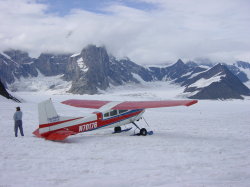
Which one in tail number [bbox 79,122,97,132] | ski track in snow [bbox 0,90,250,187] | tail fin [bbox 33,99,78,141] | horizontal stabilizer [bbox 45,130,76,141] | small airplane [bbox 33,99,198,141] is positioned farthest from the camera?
tail number [bbox 79,122,97,132]

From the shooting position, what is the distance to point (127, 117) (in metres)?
19.6

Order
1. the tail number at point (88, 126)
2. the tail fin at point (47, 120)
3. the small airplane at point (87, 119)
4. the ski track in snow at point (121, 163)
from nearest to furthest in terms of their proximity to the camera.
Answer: the ski track in snow at point (121, 163) < the tail fin at point (47, 120) < the small airplane at point (87, 119) < the tail number at point (88, 126)

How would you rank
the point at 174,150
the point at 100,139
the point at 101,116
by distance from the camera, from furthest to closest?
the point at 101,116, the point at 100,139, the point at 174,150

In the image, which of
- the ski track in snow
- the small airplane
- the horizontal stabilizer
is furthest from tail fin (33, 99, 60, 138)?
the ski track in snow

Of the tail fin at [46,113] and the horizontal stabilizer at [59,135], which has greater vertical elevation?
the tail fin at [46,113]

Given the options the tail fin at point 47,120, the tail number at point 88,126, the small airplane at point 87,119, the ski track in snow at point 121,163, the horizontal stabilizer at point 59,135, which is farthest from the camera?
the tail number at point 88,126

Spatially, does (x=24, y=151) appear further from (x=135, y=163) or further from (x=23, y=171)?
(x=135, y=163)

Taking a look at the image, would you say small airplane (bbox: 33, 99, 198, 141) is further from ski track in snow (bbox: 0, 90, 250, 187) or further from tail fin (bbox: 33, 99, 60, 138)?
ski track in snow (bbox: 0, 90, 250, 187)

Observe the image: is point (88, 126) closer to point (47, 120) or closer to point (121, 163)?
point (47, 120)

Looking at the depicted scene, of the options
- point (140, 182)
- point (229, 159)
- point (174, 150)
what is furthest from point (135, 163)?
point (229, 159)

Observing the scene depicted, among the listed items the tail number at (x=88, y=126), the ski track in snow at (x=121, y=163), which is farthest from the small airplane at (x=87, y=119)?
the ski track in snow at (x=121, y=163)

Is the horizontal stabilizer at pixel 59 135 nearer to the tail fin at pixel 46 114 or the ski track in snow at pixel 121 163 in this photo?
the ski track in snow at pixel 121 163

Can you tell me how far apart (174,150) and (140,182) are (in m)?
5.40

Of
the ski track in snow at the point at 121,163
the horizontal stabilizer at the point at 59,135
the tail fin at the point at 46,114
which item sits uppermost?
the tail fin at the point at 46,114
